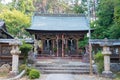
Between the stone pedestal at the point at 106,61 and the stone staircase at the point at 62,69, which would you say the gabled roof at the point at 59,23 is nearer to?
the stone staircase at the point at 62,69

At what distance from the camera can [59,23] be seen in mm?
30672

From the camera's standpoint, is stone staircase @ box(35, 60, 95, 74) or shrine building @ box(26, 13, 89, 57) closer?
stone staircase @ box(35, 60, 95, 74)

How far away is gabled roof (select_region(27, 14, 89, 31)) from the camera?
92.5ft

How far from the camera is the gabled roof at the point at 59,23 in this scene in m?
28.2

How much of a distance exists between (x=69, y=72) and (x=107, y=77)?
3.52 meters

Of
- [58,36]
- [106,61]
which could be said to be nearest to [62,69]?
[106,61]

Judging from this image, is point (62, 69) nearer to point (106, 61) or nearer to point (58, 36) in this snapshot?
point (106, 61)

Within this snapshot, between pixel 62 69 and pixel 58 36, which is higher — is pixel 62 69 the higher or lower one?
the lower one

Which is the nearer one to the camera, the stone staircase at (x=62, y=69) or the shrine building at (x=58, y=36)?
the stone staircase at (x=62, y=69)

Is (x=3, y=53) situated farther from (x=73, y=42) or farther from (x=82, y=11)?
(x=82, y=11)

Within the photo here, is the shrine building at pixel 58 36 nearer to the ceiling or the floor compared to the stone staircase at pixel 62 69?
nearer to the ceiling

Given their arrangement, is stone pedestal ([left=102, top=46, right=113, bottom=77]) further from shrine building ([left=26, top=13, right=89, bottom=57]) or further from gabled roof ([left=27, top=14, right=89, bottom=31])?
gabled roof ([left=27, top=14, right=89, bottom=31])

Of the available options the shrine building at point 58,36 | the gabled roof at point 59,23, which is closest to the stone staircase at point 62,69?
the shrine building at point 58,36

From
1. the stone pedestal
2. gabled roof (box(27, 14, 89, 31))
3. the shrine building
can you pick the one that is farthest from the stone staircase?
gabled roof (box(27, 14, 89, 31))
